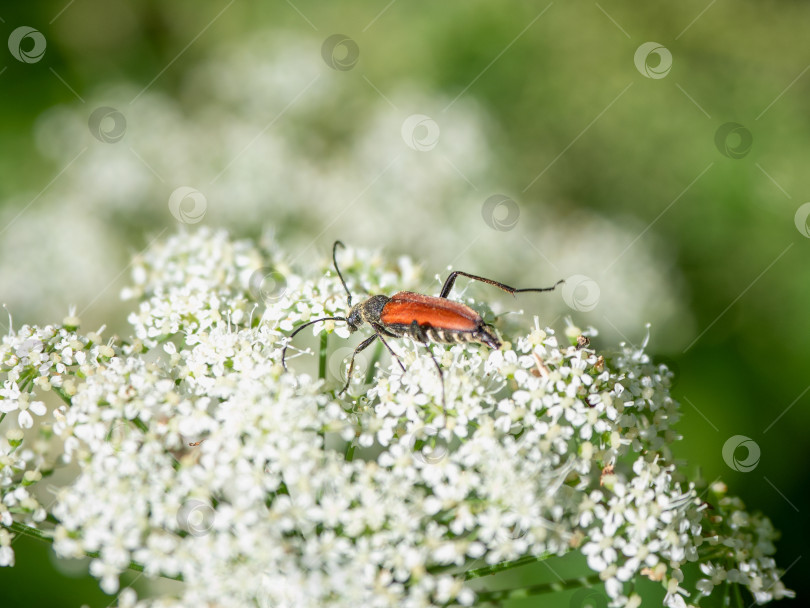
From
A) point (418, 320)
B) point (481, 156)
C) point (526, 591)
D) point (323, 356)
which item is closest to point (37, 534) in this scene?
point (323, 356)

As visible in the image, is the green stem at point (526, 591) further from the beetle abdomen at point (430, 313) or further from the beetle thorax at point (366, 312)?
the beetle thorax at point (366, 312)

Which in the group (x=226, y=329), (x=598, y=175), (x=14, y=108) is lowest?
(x=226, y=329)

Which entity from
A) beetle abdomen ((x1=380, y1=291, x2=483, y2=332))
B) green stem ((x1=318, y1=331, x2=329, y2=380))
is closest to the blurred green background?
green stem ((x1=318, y1=331, x2=329, y2=380))

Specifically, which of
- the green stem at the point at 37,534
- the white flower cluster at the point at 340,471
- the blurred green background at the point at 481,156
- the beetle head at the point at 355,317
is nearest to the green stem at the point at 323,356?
the white flower cluster at the point at 340,471

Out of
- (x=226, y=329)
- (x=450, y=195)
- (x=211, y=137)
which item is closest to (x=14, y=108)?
(x=211, y=137)

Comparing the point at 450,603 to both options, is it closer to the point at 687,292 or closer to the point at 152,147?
the point at 687,292

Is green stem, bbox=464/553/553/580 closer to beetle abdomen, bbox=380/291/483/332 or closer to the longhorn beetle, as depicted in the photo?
the longhorn beetle
